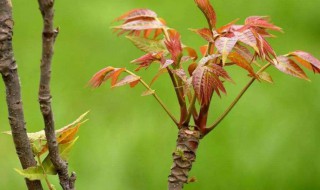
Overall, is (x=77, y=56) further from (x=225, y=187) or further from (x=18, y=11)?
(x=225, y=187)

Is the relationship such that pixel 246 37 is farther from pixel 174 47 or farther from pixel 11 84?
pixel 11 84

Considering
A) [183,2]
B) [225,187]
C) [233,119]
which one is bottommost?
[225,187]

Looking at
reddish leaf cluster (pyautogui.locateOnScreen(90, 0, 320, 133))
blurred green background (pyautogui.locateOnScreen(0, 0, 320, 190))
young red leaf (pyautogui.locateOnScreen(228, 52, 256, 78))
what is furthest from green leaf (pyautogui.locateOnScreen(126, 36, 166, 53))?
blurred green background (pyautogui.locateOnScreen(0, 0, 320, 190))

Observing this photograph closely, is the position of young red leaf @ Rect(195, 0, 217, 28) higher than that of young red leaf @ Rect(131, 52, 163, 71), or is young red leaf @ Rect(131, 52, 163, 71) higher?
young red leaf @ Rect(195, 0, 217, 28)

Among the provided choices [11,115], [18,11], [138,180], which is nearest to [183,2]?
[18,11]

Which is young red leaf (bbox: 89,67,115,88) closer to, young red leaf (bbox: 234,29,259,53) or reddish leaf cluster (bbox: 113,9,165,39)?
reddish leaf cluster (bbox: 113,9,165,39)

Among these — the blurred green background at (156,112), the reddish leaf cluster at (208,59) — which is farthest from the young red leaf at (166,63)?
the blurred green background at (156,112)

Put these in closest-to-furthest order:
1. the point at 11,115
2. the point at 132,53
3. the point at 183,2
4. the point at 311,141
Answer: the point at 11,115 < the point at 311,141 < the point at 132,53 < the point at 183,2
